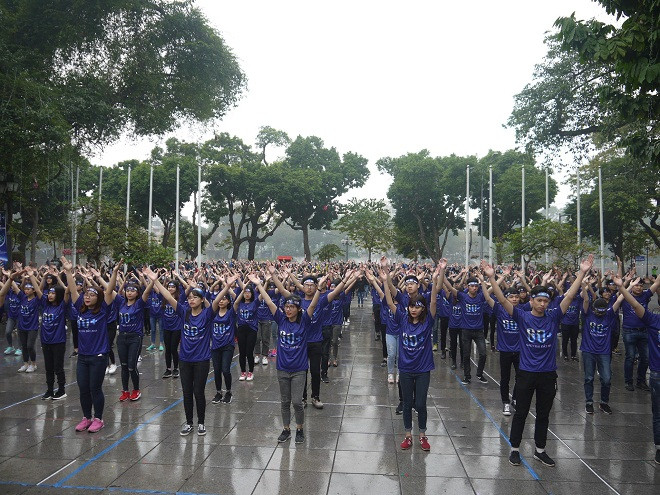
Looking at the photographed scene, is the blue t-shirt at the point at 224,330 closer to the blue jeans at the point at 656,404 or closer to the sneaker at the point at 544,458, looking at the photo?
the sneaker at the point at 544,458

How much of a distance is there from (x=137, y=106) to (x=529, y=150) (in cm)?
1707

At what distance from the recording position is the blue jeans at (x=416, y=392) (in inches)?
256

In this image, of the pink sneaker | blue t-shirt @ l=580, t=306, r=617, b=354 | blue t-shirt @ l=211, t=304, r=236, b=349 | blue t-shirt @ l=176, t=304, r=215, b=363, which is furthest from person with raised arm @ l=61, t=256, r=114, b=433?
blue t-shirt @ l=580, t=306, r=617, b=354

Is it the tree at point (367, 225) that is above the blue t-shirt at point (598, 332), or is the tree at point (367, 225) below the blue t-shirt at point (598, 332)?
above

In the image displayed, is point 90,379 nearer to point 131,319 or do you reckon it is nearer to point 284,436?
point 131,319

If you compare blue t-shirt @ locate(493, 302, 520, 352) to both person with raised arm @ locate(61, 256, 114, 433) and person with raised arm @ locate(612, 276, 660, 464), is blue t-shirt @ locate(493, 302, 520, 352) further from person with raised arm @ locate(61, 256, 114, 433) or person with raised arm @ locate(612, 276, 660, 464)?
person with raised arm @ locate(61, 256, 114, 433)

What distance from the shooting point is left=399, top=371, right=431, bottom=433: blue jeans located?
6492mm

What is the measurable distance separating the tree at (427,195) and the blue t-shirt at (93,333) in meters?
37.8

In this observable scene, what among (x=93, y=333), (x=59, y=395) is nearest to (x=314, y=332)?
(x=93, y=333)

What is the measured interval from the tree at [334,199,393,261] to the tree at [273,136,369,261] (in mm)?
2620

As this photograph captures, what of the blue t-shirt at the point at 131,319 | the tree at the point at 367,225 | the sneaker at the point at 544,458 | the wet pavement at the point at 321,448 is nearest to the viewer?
the wet pavement at the point at 321,448

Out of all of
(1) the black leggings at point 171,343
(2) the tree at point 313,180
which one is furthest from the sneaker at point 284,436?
(2) the tree at point 313,180

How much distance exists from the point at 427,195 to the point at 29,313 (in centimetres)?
3760

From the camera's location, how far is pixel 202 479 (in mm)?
5633
